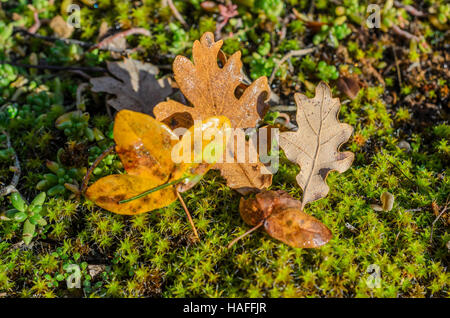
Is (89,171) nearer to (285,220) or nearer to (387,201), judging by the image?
(285,220)

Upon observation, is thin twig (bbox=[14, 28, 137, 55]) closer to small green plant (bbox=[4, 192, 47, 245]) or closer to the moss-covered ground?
the moss-covered ground

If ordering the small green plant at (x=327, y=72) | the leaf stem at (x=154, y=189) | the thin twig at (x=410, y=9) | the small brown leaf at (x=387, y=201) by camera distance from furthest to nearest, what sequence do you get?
the thin twig at (x=410, y=9) → the small green plant at (x=327, y=72) → the small brown leaf at (x=387, y=201) → the leaf stem at (x=154, y=189)

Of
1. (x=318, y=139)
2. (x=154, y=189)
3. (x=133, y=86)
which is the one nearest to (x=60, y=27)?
(x=133, y=86)

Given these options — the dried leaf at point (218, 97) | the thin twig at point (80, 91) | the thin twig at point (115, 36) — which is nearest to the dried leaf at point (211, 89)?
the dried leaf at point (218, 97)

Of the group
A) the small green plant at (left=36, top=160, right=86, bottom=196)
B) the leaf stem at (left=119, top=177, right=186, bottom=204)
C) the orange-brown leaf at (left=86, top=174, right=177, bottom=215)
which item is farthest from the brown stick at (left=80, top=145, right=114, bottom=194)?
the leaf stem at (left=119, top=177, right=186, bottom=204)

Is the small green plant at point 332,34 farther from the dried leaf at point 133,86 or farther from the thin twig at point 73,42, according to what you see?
the thin twig at point 73,42

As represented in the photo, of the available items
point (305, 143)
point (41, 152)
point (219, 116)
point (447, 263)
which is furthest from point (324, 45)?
point (41, 152)

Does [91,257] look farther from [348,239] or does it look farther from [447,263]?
[447,263]
